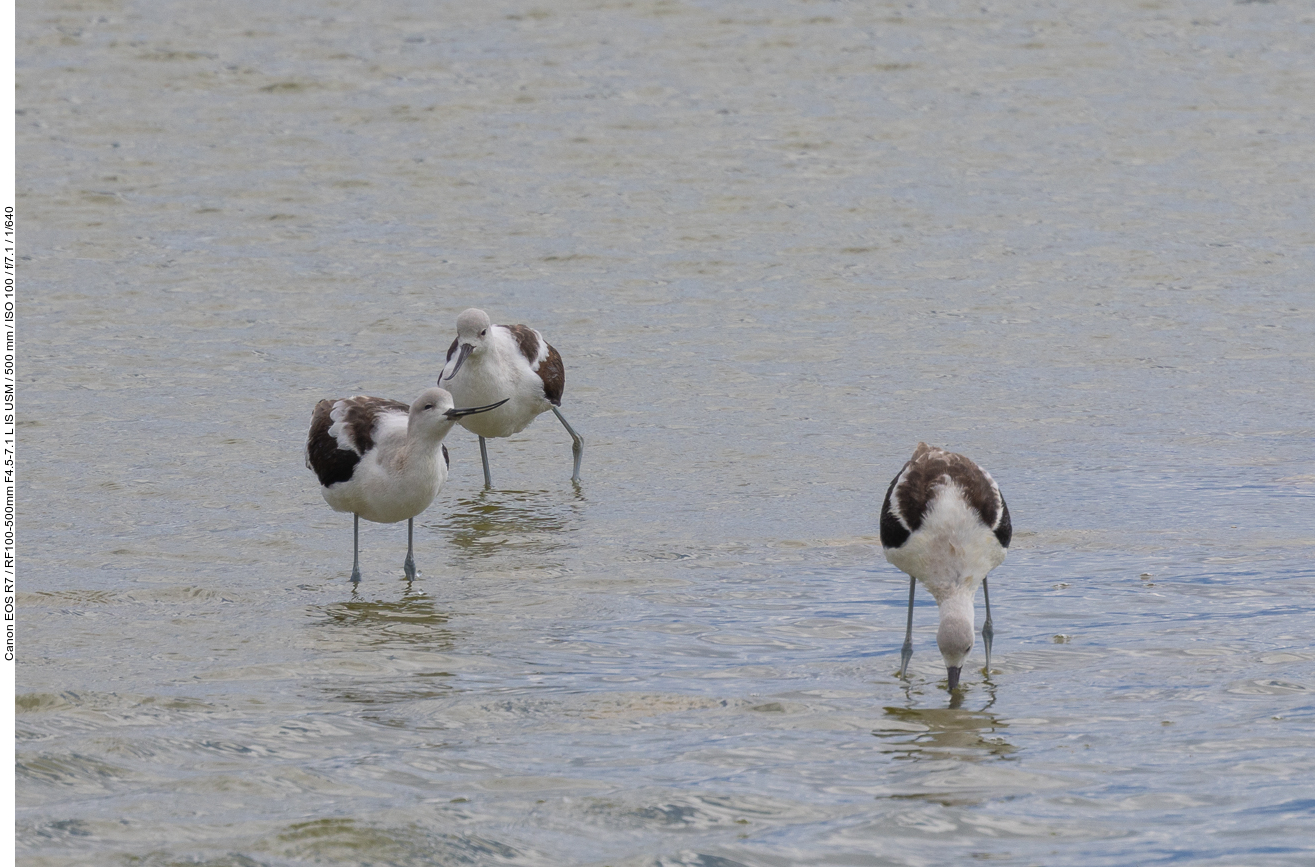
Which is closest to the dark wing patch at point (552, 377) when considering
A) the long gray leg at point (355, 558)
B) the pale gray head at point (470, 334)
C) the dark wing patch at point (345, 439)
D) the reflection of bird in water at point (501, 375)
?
the reflection of bird in water at point (501, 375)

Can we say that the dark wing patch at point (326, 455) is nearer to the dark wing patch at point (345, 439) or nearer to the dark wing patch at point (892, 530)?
the dark wing patch at point (345, 439)

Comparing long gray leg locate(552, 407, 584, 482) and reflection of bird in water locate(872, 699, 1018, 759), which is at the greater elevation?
long gray leg locate(552, 407, 584, 482)

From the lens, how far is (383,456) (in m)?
9.89

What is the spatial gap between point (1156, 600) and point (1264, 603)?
0.52 metres

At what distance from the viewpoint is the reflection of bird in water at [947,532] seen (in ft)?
27.3

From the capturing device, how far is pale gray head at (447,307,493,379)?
11945 mm

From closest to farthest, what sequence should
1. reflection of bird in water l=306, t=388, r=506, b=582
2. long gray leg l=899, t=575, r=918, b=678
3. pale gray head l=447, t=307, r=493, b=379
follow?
long gray leg l=899, t=575, r=918, b=678, reflection of bird in water l=306, t=388, r=506, b=582, pale gray head l=447, t=307, r=493, b=379

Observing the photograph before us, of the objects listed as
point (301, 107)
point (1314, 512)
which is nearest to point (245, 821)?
point (1314, 512)

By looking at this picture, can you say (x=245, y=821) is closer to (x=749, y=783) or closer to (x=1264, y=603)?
(x=749, y=783)

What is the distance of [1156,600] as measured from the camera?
9391 millimetres

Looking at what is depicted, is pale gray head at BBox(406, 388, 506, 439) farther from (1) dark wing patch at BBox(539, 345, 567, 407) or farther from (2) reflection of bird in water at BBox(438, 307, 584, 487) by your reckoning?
(1) dark wing patch at BBox(539, 345, 567, 407)

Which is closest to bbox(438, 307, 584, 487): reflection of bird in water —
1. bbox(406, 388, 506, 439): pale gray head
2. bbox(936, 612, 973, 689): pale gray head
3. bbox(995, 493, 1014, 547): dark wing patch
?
bbox(406, 388, 506, 439): pale gray head

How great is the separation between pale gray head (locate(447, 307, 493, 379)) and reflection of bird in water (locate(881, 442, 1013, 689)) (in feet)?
13.2

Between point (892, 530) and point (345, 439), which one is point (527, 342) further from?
point (892, 530)
